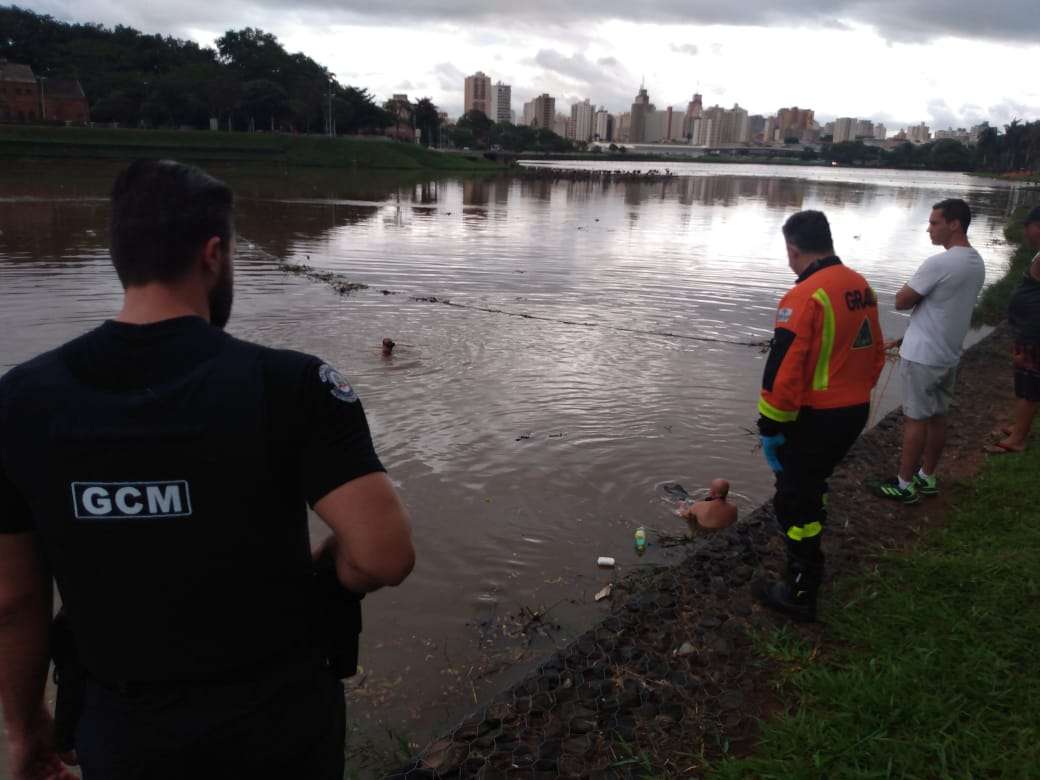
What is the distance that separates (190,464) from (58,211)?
95.2 feet

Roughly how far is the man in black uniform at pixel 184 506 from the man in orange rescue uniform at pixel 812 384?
8.93 ft

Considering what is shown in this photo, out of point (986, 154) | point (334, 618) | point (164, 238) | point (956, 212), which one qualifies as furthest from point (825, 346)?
point (986, 154)

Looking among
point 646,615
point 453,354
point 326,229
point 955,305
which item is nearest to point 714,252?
point 326,229

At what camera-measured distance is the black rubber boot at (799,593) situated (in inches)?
161

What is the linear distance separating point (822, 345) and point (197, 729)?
10.8ft

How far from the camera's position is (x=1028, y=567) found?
432 centimetres

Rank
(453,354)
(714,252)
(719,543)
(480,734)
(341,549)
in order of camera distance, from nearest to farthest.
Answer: (341,549) → (480,734) → (719,543) → (453,354) → (714,252)

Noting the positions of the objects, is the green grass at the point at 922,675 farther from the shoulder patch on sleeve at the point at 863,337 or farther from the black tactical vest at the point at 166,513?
the black tactical vest at the point at 166,513

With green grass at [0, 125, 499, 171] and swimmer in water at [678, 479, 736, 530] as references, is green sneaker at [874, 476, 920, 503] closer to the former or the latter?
swimmer in water at [678, 479, 736, 530]

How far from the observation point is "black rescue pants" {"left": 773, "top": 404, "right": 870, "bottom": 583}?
154 inches

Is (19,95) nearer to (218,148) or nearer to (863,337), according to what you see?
(218,148)

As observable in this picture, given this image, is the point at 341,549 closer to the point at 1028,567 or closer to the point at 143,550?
the point at 143,550

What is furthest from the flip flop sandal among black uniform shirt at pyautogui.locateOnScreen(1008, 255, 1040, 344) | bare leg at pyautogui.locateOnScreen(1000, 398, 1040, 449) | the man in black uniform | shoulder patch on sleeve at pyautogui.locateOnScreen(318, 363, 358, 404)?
shoulder patch on sleeve at pyautogui.locateOnScreen(318, 363, 358, 404)

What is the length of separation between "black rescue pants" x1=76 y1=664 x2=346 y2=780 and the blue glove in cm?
294
